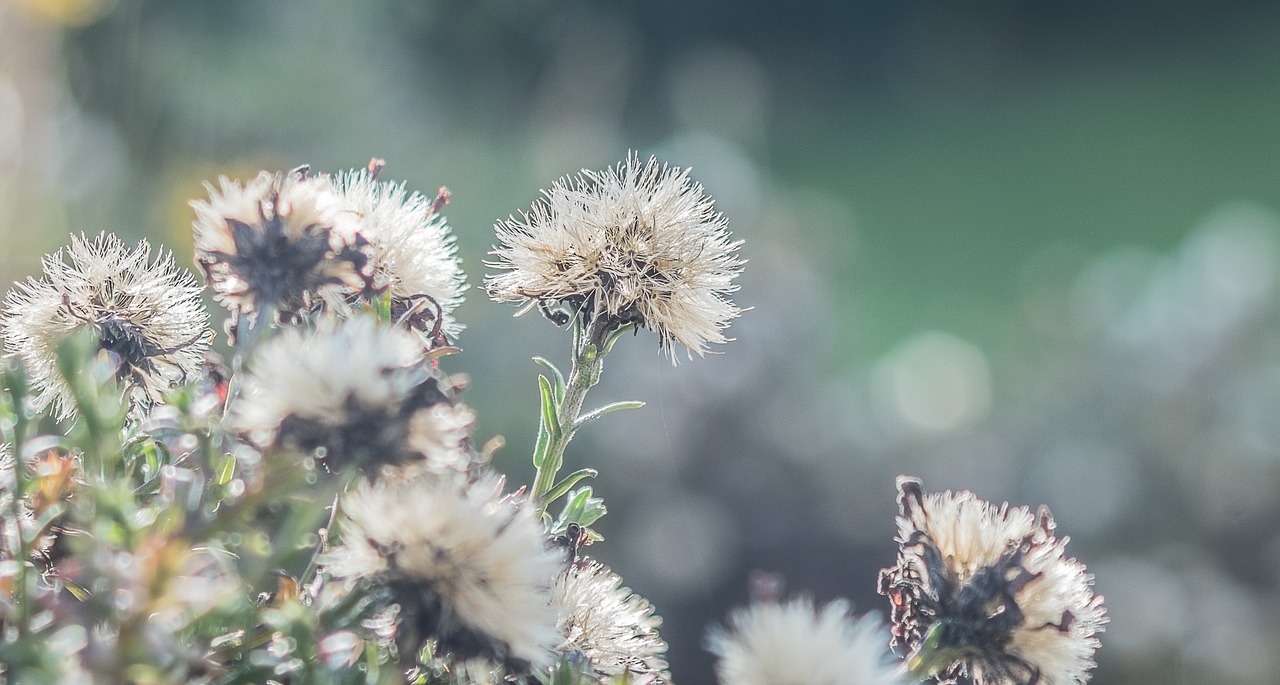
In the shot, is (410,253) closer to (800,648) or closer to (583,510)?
(583,510)

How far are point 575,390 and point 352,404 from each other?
0.23 metres

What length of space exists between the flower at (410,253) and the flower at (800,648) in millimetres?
237

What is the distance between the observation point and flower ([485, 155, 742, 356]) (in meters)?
0.69

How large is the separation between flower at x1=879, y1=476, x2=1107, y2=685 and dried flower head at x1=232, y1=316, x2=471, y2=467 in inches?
10.1

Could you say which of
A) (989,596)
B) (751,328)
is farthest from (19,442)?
(751,328)

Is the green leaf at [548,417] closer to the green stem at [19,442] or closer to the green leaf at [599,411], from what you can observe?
the green leaf at [599,411]

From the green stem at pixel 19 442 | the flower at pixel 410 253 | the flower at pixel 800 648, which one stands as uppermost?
the flower at pixel 410 253

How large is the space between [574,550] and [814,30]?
1205cm

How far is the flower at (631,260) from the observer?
27.2 inches

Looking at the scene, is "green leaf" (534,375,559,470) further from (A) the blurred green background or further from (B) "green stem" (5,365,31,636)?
(A) the blurred green background

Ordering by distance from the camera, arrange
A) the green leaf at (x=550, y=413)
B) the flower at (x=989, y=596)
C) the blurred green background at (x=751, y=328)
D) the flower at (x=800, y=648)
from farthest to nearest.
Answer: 1. the blurred green background at (x=751, y=328)
2. the green leaf at (x=550, y=413)
3. the flower at (x=989, y=596)
4. the flower at (x=800, y=648)

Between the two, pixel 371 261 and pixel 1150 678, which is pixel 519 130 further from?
pixel 371 261

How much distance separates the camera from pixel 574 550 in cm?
64

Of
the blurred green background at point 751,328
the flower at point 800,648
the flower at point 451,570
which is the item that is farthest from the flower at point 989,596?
the blurred green background at point 751,328
